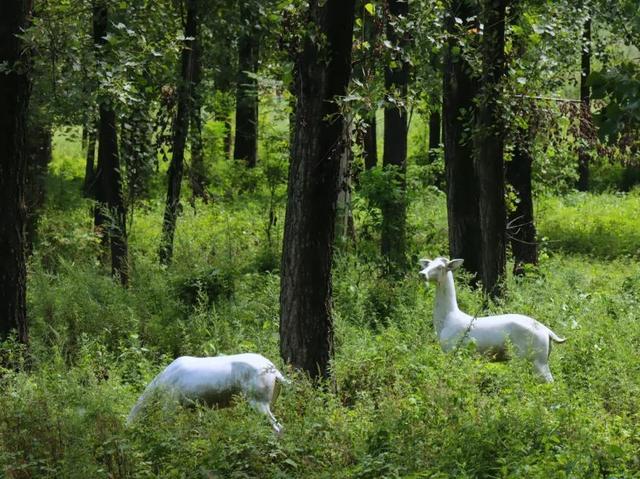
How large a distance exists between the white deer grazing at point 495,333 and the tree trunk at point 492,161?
9.66ft

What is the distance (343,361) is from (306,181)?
2000 mm

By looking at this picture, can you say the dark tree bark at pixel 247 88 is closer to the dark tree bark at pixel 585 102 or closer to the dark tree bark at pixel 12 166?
the dark tree bark at pixel 585 102

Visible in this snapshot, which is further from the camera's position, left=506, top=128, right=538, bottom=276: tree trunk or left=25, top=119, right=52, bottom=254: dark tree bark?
left=25, top=119, right=52, bottom=254: dark tree bark

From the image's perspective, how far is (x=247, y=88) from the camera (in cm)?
2803

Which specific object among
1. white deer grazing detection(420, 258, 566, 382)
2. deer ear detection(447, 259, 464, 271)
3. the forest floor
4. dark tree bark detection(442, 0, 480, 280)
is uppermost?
dark tree bark detection(442, 0, 480, 280)

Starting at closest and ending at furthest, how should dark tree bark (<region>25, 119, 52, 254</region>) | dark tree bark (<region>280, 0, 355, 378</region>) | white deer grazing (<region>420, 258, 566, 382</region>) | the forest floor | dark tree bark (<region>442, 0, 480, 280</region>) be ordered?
the forest floor → dark tree bark (<region>280, 0, 355, 378</region>) → white deer grazing (<region>420, 258, 566, 382</region>) → dark tree bark (<region>442, 0, 480, 280</region>) → dark tree bark (<region>25, 119, 52, 254</region>)

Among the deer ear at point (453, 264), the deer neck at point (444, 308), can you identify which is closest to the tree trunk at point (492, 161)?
the deer ear at point (453, 264)

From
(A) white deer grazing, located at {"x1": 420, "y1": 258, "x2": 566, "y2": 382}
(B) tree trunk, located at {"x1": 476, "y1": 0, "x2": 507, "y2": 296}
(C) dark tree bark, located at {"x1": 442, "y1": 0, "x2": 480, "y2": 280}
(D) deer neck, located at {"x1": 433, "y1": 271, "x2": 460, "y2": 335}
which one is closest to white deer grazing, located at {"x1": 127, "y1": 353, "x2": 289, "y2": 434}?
(A) white deer grazing, located at {"x1": 420, "y1": 258, "x2": 566, "y2": 382}

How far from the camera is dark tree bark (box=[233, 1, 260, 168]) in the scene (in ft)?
58.6

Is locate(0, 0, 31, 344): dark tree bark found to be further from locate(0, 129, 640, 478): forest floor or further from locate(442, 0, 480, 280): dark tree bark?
locate(442, 0, 480, 280): dark tree bark

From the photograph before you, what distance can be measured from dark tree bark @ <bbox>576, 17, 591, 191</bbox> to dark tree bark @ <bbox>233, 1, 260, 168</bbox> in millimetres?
5259

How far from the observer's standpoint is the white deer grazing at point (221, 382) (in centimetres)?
852

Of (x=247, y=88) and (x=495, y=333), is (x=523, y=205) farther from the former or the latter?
(x=247, y=88)

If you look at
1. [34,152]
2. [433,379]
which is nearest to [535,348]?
[433,379]
